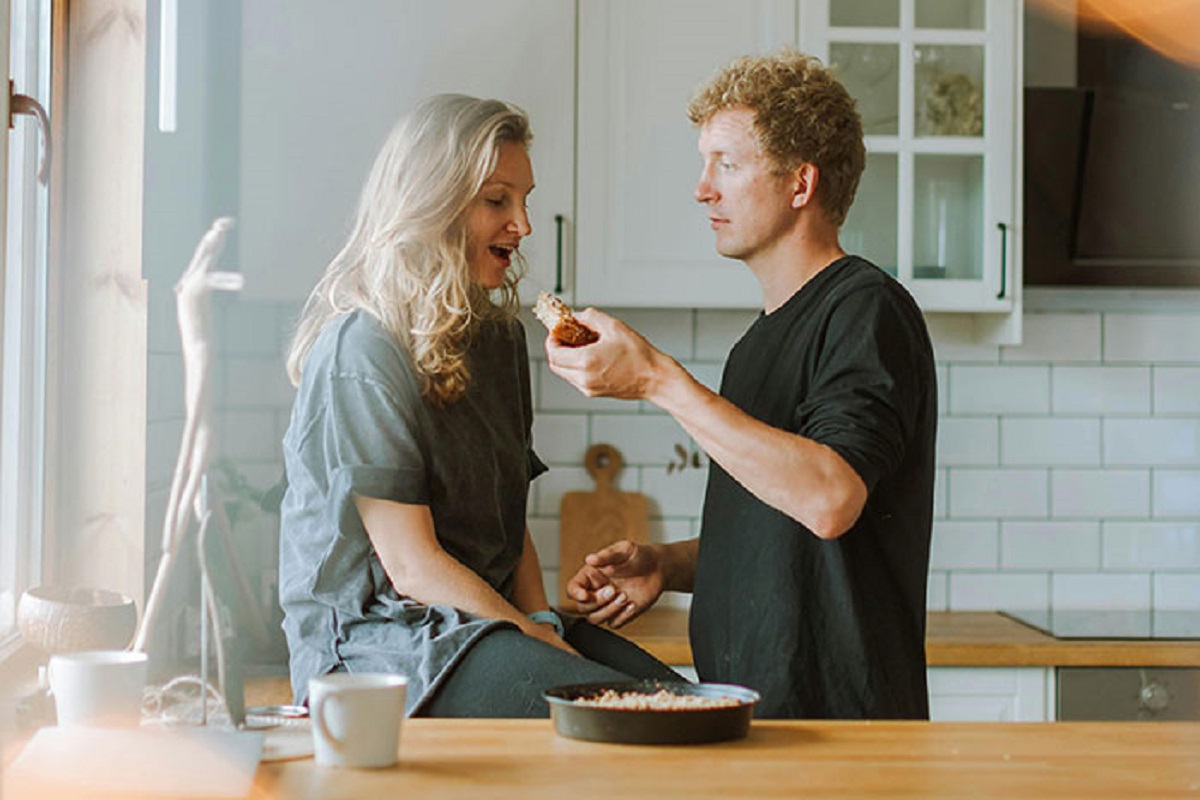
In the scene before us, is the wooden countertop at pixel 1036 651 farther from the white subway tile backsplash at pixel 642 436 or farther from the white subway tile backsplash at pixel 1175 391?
the white subway tile backsplash at pixel 1175 391

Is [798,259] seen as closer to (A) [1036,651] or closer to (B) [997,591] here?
Answer: (A) [1036,651]

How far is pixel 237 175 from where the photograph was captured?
102 centimetres

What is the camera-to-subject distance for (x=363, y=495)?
1.35 meters

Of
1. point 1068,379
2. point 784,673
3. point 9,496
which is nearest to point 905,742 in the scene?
point 784,673

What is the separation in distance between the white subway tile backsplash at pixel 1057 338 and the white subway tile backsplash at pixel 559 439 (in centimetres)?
75

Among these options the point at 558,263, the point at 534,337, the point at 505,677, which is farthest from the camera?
the point at 534,337

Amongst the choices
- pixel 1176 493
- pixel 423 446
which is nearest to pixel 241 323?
pixel 423 446

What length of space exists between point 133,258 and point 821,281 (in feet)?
2.57

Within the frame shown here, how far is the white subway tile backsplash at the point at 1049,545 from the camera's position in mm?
2586

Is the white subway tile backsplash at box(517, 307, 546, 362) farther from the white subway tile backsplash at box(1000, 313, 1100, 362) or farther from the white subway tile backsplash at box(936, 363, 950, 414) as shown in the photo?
the white subway tile backsplash at box(1000, 313, 1100, 362)

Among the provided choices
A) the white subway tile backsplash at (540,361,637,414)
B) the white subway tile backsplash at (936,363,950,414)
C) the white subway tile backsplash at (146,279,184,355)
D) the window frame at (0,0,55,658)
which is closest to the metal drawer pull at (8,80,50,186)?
the window frame at (0,0,55,658)

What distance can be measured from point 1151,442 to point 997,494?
292 mm

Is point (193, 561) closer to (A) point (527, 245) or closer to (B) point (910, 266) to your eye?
(A) point (527, 245)

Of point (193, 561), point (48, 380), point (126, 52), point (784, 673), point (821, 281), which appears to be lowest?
point (784, 673)
